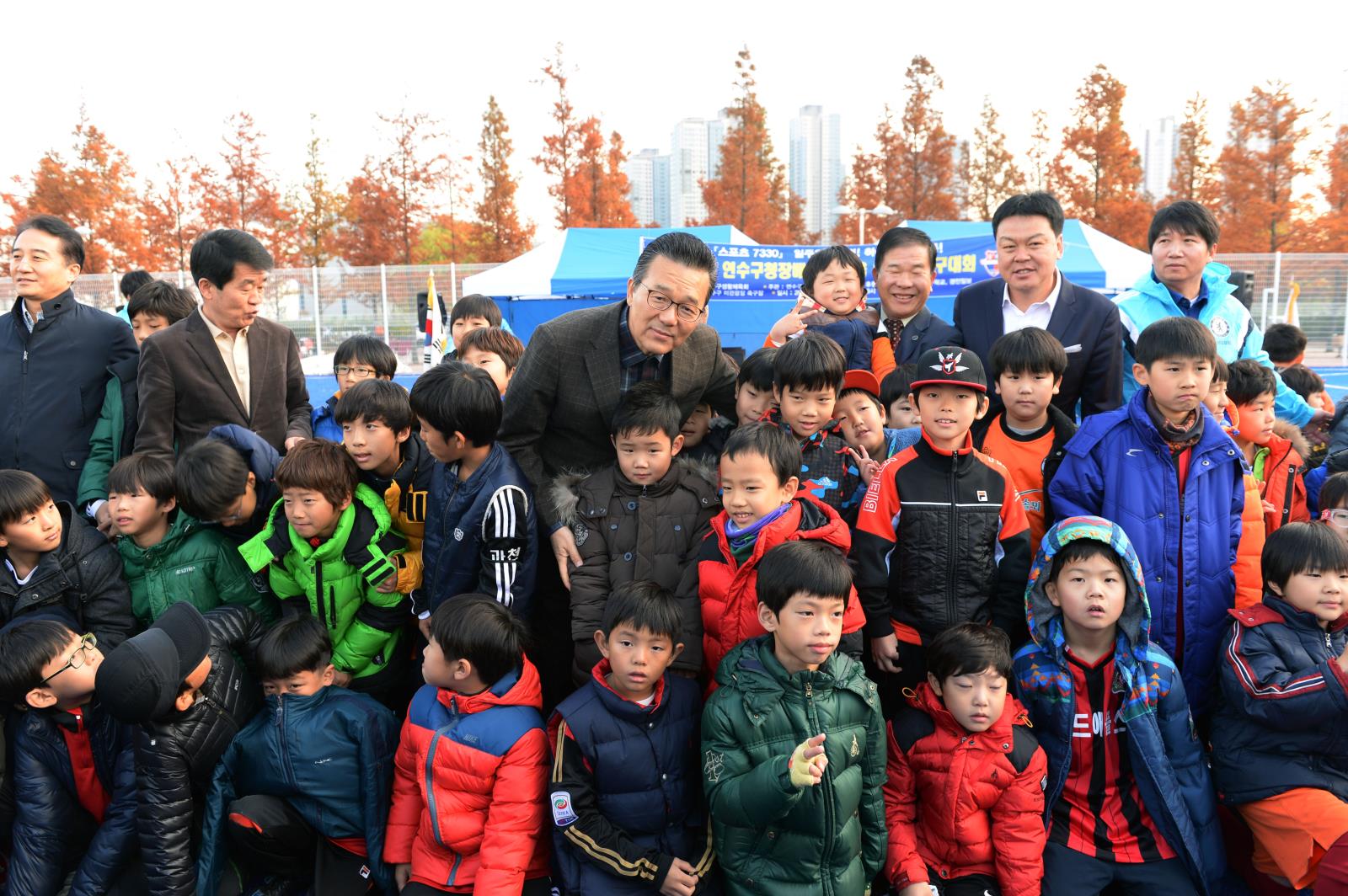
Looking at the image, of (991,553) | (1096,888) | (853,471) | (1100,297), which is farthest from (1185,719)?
(1100,297)

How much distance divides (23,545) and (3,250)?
30.6 m

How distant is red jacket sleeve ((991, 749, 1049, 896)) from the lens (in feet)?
8.73

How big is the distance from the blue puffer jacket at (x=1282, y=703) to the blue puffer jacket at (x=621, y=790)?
1861 millimetres

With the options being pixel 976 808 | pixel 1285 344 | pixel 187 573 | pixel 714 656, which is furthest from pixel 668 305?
pixel 1285 344

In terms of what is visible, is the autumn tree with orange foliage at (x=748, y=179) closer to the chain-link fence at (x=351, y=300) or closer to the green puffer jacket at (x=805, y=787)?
the chain-link fence at (x=351, y=300)

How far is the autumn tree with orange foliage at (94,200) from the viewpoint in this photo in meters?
24.8

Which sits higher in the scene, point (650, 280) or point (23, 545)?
point (650, 280)

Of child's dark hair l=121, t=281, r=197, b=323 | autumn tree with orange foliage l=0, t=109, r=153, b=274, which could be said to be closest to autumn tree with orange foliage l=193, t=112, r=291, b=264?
autumn tree with orange foliage l=0, t=109, r=153, b=274

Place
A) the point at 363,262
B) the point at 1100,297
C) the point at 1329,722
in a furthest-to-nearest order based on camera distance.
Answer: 1. the point at 363,262
2. the point at 1100,297
3. the point at 1329,722

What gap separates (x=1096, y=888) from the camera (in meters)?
2.72

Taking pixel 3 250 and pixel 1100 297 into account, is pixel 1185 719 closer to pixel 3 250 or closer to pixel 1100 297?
pixel 1100 297

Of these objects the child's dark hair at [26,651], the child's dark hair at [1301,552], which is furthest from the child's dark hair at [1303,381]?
the child's dark hair at [26,651]

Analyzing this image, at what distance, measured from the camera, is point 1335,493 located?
134 inches

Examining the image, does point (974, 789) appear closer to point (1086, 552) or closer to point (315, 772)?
point (1086, 552)
